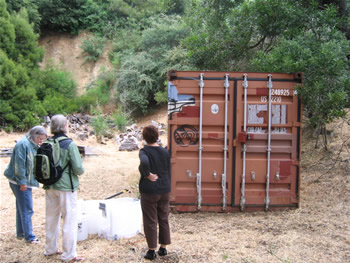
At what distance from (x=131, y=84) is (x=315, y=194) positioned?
1818cm

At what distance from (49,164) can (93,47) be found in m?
27.5

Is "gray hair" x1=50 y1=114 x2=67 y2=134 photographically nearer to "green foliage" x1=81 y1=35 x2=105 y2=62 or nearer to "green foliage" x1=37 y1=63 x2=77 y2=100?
"green foliage" x1=37 y1=63 x2=77 y2=100

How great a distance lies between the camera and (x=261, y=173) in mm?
6066

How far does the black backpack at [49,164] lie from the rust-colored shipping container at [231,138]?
92.5 inches

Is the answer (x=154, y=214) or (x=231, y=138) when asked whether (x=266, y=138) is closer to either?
(x=231, y=138)

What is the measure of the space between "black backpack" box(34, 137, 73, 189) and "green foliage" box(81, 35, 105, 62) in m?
27.0

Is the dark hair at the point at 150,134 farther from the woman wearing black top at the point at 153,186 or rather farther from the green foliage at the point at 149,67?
the green foliage at the point at 149,67

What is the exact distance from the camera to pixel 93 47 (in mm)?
Answer: 29828

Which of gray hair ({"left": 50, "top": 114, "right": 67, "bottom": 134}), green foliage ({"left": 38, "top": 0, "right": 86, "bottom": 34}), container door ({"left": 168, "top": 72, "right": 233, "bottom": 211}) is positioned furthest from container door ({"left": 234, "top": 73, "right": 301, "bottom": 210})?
green foliage ({"left": 38, "top": 0, "right": 86, "bottom": 34})

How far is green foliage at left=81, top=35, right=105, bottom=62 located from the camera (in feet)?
97.9

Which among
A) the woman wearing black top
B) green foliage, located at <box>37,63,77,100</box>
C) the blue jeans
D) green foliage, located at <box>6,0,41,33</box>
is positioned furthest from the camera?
green foliage, located at <box>6,0,41,33</box>

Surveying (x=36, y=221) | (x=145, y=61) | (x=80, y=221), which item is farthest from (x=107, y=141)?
(x=80, y=221)

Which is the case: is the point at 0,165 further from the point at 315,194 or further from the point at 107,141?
Result: the point at 315,194

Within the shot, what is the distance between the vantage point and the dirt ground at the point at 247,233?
14.3 feet
